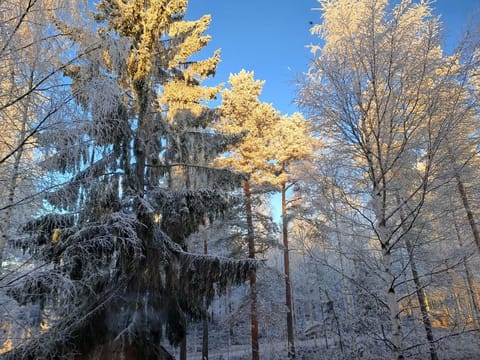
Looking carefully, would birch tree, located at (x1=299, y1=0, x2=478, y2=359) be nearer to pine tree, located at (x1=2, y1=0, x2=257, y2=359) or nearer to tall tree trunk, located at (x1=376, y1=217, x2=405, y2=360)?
tall tree trunk, located at (x1=376, y1=217, x2=405, y2=360)

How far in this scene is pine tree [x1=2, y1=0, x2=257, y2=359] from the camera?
2.80 m

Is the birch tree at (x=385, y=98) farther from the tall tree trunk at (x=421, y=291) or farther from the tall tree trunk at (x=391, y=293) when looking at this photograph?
the tall tree trunk at (x=421, y=291)

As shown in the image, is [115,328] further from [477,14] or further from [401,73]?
[477,14]

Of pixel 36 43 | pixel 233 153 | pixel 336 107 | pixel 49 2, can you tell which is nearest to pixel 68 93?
pixel 36 43

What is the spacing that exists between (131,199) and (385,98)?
4248mm

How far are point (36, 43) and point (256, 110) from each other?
992 cm

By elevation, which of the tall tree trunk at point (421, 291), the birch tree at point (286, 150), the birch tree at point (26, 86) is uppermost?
the birch tree at point (286, 150)

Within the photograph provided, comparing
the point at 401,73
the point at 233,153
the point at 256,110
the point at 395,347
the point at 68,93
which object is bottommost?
the point at 395,347

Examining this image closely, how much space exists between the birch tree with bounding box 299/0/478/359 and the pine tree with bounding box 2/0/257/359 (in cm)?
258

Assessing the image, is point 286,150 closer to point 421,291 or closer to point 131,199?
point 421,291

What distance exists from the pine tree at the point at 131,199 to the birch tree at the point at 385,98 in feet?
8.45

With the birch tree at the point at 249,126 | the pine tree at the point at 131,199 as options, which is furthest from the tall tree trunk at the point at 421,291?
the birch tree at the point at 249,126

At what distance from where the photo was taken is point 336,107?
3.78 metres

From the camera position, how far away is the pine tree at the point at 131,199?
110 inches
